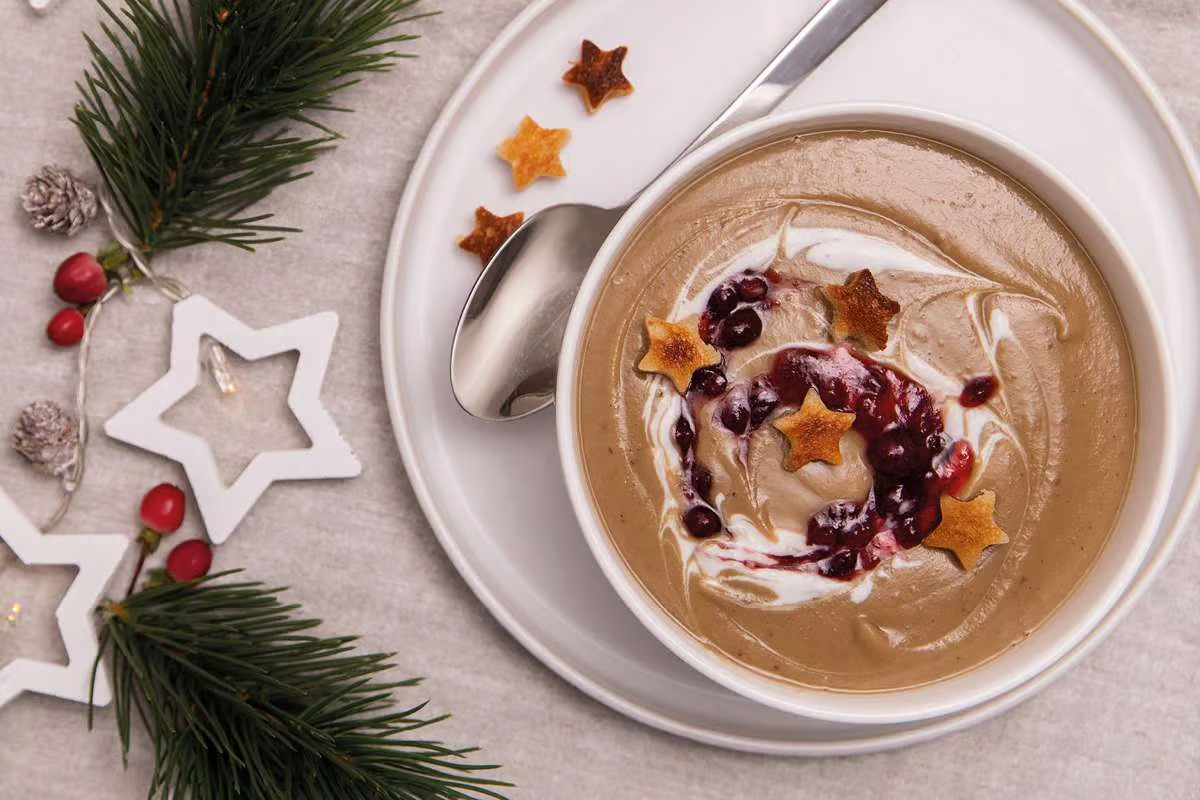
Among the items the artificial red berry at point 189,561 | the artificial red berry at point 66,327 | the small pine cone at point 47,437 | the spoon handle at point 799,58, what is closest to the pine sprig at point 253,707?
the artificial red berry at point 189,561

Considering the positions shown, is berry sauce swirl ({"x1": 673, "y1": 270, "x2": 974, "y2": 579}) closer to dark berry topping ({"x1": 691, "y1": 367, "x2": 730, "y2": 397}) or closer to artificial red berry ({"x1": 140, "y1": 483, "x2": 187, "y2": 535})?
dark berry topping ({"x1": 691, "y1": 367, "x2": 730, "y2": 397})

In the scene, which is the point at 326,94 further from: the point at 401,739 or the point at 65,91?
the point at 401,739

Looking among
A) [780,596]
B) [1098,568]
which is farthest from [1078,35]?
[780,596]

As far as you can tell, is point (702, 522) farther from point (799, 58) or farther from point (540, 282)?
point (799, 58)

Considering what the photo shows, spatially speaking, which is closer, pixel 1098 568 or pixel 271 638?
pixel 1098 568

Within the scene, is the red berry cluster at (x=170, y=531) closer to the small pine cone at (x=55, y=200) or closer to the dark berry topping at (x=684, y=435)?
the small pine cone at (x=55, y=200)

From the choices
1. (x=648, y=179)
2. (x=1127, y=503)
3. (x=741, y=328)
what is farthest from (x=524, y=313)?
(x=1127, y=503)

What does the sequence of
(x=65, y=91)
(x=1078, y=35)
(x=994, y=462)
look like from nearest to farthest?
(x=994, y=462), (x=1078, y=35), (x=65, y=91)
